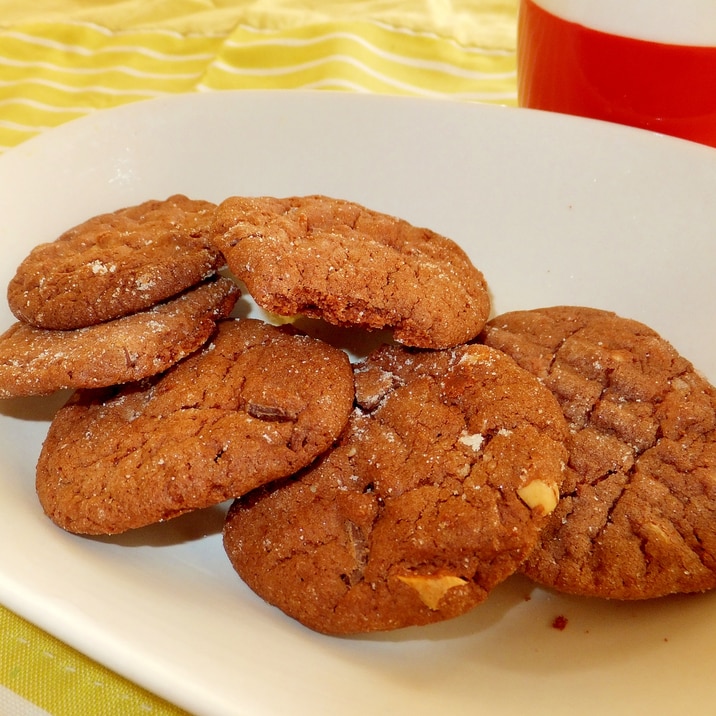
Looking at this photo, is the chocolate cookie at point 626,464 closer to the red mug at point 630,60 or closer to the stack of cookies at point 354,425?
the stack of cookies at point 354,425

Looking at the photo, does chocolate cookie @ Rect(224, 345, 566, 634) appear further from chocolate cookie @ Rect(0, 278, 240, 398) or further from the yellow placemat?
the yellow placemat

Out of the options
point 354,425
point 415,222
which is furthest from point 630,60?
point 354,425

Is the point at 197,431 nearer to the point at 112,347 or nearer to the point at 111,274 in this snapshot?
the point at 112,347

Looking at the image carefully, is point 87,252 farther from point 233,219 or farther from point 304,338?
point 304,338

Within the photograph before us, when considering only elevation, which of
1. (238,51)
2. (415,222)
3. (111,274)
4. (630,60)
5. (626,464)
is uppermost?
(630,60)

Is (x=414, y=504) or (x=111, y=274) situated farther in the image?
(x=111, y=274)

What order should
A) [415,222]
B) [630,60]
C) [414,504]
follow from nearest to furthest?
[414,504] → [630,60] → [415,222]
